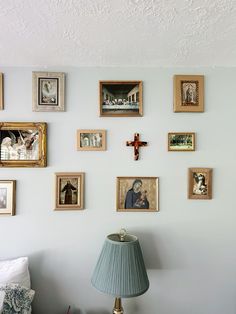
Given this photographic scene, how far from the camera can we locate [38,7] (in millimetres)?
898

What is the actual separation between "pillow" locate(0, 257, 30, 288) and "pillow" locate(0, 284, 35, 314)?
6 cm

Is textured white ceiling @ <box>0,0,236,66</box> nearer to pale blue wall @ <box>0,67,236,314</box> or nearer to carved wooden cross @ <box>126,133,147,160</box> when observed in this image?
pale blue wall @ <box>0,67,236,314</box>

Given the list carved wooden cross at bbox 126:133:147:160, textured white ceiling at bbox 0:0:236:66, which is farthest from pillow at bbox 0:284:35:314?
textured white ceiling at bbox 0:0:236:66

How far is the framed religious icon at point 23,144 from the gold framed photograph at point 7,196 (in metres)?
0.11

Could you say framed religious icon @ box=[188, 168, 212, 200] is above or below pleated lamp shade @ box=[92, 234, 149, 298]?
above

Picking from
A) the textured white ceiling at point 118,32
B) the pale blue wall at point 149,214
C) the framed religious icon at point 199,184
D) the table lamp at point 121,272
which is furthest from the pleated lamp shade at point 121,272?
the textured white ceiling at point 118,32

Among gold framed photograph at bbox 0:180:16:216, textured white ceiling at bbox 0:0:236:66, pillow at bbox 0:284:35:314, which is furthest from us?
gold framed photograph at bbox 0:180:16:216

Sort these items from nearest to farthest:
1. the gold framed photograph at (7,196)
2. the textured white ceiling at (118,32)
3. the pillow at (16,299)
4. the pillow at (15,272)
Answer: the textured white ceiling at (118,32)
the pillow at (16,299)
the pillow at (15,272)
the gold framed photograph at (7,196)

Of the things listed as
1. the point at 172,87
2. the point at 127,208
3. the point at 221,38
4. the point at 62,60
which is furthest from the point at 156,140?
the point at 62,60

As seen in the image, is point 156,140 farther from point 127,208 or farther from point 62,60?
point 62,60

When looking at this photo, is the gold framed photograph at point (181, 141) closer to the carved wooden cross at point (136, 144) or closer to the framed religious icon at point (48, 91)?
the carved wooden cross at point (136, 144)

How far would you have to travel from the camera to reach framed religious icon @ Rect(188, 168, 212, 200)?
1443mm

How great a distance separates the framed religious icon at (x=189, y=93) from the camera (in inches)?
56.3

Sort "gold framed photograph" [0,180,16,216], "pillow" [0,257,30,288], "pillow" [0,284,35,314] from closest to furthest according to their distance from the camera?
"pillow" [0,284,35,314]
"pillow" [0,257,30,288]
"gold framed photograph" [0,180,16,216]
